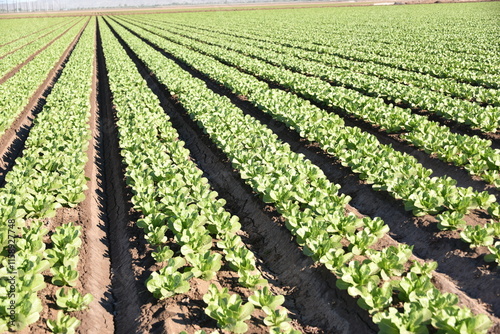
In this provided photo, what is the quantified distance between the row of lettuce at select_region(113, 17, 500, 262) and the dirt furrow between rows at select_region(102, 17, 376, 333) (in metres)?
2.08

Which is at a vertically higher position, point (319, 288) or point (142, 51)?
point (142, 51)

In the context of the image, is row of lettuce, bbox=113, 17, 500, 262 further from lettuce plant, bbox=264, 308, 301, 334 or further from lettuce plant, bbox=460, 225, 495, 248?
lettuce plant, bbox=264, 308, 301, 334

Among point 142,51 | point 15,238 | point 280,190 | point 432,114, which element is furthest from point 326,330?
point 142,51

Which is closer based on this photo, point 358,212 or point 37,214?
point 37,214

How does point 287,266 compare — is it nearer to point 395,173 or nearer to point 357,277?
point 357,277

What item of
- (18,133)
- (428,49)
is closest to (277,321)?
(18,133)

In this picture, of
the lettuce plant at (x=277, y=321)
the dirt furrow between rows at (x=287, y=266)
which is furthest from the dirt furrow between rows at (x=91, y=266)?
the dirt furrow between rows at (x=287, y=266)

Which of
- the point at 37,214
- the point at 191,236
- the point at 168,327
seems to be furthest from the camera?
the point at 37,214

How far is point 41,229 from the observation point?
18.9 feet

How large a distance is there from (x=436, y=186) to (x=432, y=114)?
597 cm

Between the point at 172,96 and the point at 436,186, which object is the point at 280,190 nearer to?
the point at 436,186

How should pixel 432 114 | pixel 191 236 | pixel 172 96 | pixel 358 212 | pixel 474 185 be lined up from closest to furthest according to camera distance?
1. pixel 191 236
2. pixel 358 212
3. pixel 474 185
4. pixel 432 114
5. pixel 172 96

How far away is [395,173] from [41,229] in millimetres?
6173

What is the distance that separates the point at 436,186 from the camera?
6.45 meters
